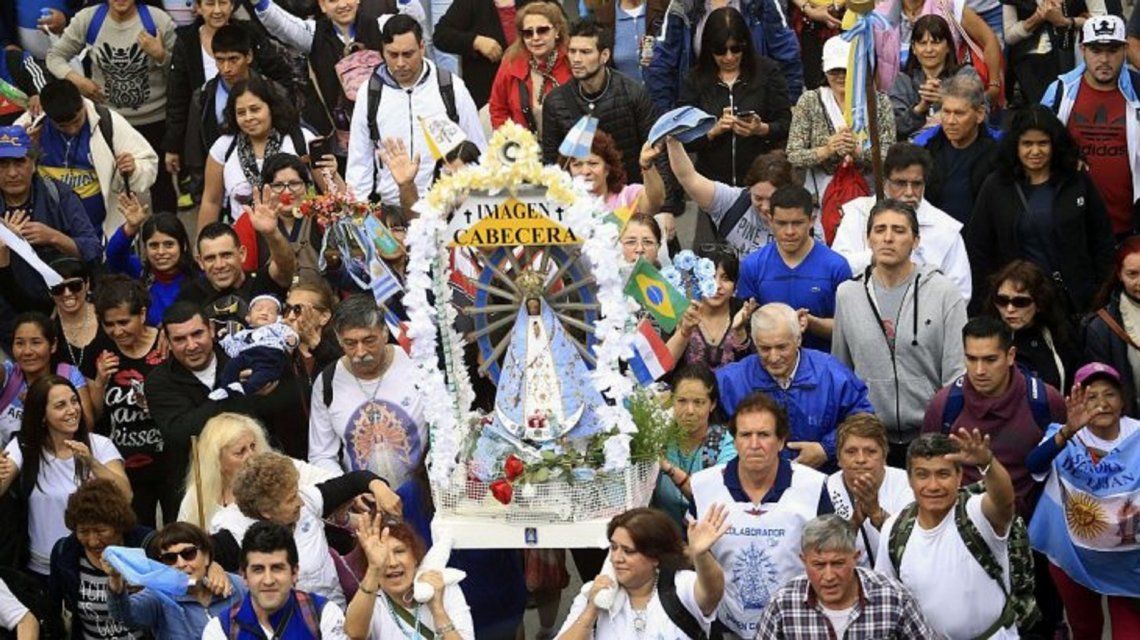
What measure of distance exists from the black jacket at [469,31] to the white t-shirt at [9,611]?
20.1 ft

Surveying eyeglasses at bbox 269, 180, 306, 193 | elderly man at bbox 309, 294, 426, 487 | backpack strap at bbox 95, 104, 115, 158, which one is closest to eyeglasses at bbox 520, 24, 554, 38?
eyeglasses at bbox 269, 180, 306, 193

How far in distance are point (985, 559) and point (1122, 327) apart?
2243mm

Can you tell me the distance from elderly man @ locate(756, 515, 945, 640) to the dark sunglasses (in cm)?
248

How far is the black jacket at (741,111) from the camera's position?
52.6 feet

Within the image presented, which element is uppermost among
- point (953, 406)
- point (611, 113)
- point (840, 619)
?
point (611, 113)

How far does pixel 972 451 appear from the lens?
1132 centimetres

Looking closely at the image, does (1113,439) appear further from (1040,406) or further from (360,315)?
(360,315)

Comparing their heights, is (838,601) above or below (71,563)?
below

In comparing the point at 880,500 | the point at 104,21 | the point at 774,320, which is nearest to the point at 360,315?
the point at 774,320

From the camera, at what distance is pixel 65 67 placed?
1748cm

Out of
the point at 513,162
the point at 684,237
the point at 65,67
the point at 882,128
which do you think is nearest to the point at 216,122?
the point at 65,67

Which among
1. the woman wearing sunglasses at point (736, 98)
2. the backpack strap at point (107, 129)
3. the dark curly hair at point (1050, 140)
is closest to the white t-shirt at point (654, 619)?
the dark curly hair at point (1050, 140)

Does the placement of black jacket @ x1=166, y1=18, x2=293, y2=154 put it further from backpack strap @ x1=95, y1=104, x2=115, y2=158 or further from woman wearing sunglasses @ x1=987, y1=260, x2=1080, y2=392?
woman wearing sunglasses @ x1=987, y1=260, x2=1080, y2=392

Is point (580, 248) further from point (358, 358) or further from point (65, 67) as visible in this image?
point (65, 67)
